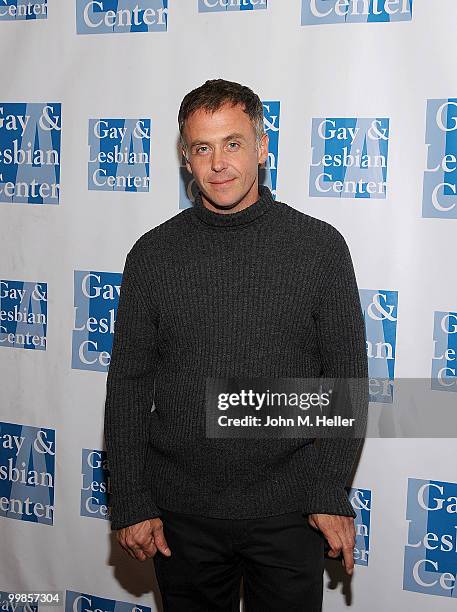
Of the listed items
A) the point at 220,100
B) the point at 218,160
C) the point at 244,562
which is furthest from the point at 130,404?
the point at 220,100

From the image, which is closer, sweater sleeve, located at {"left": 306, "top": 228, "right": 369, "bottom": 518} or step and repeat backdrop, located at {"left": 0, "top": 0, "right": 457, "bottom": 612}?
sweater sleeve, located at {"left": 306, "top": 228, "right": 369, "bottom": 518}

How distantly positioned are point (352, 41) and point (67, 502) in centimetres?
153

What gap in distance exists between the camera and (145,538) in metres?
1.60

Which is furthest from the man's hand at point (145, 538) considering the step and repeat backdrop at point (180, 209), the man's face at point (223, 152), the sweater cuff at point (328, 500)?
the man's face at point (223, 152)

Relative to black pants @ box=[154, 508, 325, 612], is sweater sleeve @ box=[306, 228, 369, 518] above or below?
above

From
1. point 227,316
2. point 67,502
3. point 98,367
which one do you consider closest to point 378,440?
point 227,316

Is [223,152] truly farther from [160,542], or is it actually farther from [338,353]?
[160,542]

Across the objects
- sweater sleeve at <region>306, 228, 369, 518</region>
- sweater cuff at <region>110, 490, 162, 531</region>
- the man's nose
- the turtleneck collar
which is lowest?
sweater cuff at <region>110, 490, 162, 531</region>

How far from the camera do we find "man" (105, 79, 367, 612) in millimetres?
1531

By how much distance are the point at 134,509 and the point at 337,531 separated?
0.42m

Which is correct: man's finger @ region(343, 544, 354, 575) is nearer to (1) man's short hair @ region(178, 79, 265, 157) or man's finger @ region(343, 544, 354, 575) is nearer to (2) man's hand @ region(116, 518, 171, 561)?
(2) man's hand @ region(116, 518, 171, 561)

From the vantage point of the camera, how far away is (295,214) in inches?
63.2

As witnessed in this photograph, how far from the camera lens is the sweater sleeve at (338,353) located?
5.02 ft

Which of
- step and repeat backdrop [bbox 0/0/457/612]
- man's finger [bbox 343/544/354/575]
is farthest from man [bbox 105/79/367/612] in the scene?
step and repeat backdrop [bbox 0/0/457/612]
